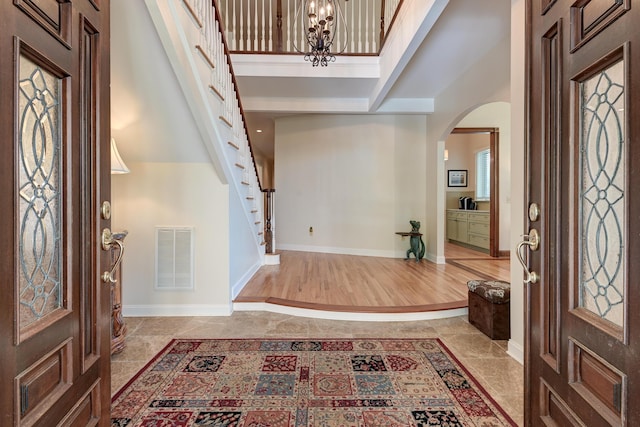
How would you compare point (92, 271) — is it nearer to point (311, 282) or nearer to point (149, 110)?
point (149, 110)

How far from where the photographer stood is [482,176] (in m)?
7.20

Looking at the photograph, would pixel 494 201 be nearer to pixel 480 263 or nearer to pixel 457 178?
pixel 480 263

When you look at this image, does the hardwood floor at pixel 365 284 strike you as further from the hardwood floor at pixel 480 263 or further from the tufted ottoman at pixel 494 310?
the tufted ottoman at pixel 494 310

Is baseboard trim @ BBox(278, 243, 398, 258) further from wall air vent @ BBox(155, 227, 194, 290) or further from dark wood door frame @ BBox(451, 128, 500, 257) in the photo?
wall air vent @ BBox(155, 227, 194, 290)

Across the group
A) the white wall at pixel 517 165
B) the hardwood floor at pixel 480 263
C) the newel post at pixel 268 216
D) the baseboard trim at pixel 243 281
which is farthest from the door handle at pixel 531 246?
the newel post at pixel 268 216

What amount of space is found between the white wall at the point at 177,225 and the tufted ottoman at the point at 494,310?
2343 mm

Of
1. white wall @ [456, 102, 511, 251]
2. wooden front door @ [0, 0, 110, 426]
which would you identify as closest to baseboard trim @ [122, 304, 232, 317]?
wooden front door @ [0, 0, 110, 426]

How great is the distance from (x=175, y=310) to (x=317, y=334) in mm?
1483

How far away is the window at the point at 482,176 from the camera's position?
23.3 ft

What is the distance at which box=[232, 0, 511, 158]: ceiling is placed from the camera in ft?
9.59

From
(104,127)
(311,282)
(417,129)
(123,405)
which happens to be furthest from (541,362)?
→ (417,129)

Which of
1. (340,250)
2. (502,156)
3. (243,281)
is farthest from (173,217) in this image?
(502,156)

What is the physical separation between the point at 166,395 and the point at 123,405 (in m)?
0.21

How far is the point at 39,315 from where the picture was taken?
0.75 meters
